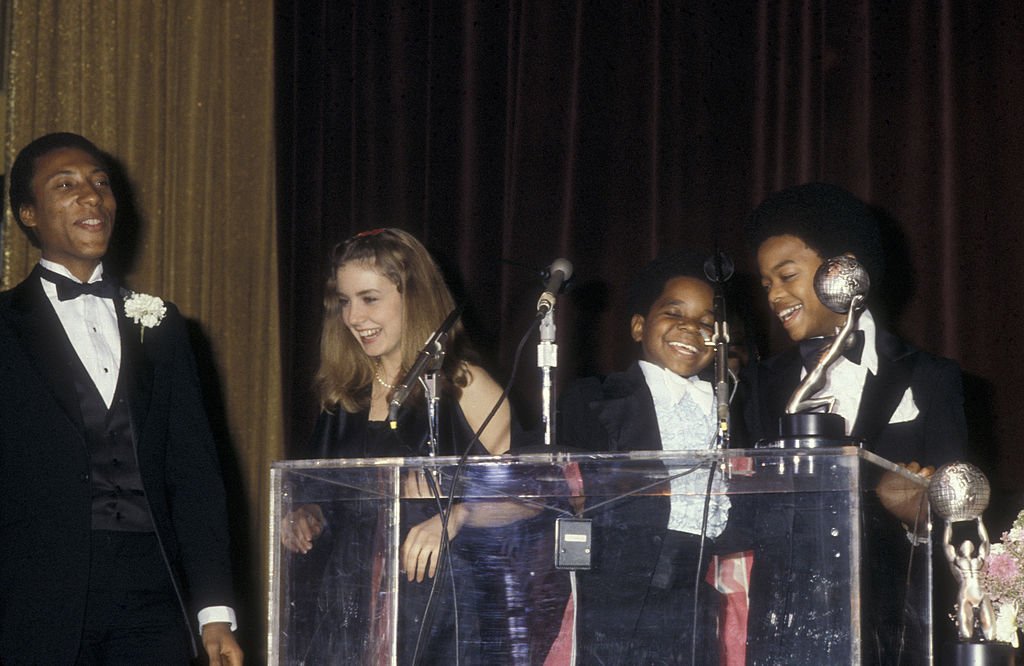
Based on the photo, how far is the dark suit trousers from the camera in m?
3.15

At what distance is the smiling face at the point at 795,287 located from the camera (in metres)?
3.22

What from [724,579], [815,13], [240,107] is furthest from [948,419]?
[240,107]

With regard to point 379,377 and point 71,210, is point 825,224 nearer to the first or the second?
point 379,377

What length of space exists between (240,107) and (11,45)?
0.89 metres

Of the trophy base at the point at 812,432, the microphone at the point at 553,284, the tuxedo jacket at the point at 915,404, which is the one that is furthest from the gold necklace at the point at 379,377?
the trophy base at the point at 812,432

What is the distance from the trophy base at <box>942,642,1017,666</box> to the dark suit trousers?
5.87ft

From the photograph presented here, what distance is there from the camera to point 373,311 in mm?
3621

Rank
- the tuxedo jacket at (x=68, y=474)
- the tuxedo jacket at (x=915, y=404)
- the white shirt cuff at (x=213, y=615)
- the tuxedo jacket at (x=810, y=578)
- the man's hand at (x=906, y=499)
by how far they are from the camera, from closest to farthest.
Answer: the tuxedo jacket at (x=810, y=578)
the man's hand at (x=906, y=499)
the tuxedo jacket at (x=915, y=404)
the tuxedo jacket at (x=68, y=474)
the white shirt cuff at (x=213, y=615)

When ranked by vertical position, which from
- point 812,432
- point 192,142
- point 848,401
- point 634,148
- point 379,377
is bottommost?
point 812,432

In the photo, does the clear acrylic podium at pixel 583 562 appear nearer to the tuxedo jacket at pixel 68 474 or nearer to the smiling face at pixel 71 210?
the tuxedo jacket at pixel 68 474

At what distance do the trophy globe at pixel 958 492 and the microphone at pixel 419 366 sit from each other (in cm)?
101

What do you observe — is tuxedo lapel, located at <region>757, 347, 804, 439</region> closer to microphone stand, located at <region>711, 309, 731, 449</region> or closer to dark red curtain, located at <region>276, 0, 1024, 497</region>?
microphone stand, located at <region>711, 309, 731, 449</region>

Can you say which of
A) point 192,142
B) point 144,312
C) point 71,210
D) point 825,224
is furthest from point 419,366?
point 192,142

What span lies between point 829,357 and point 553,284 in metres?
0.59
